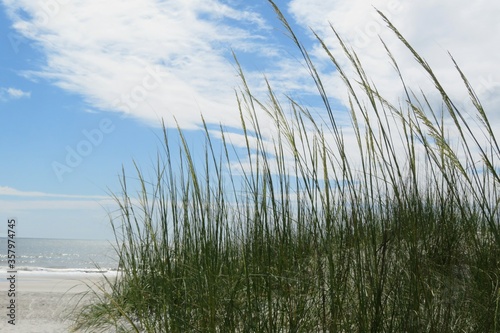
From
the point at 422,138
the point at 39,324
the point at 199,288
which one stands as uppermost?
the point at 422,138

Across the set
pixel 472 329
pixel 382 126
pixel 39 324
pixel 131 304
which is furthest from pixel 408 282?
pixel 39 324

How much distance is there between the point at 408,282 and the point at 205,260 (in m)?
0.66

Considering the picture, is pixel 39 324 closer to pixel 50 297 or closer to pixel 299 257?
pixel 50 297

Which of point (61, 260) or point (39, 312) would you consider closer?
point (39, 312)

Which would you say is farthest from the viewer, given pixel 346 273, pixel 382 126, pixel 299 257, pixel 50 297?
pixel 50 297

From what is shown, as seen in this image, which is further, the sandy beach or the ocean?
the ocean

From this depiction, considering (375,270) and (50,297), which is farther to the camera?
(50,297)

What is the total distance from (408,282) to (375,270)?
20 centimetres

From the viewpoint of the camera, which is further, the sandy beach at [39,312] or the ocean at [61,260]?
the ocean at [61,260]

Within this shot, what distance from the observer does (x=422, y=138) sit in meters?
1.69

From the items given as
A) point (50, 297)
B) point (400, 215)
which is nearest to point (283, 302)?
point (400, 215)

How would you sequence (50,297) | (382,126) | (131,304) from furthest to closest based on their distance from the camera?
(50,297) < (131,304) < (382,126)

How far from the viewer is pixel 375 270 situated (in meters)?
1.56

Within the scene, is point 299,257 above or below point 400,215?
below
